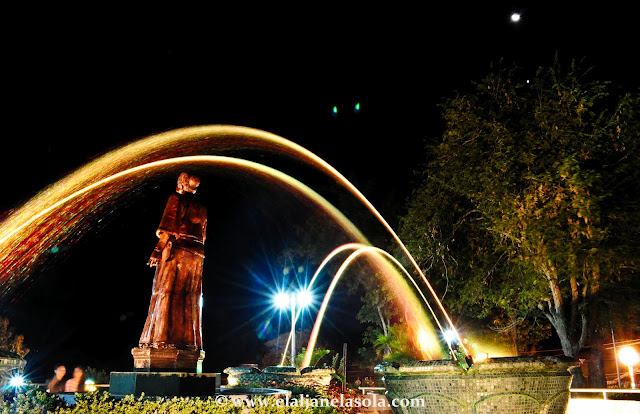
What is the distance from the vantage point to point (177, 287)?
30.8 feet

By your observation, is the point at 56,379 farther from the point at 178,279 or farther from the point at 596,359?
the point at 596,359

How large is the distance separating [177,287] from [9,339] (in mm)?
28953

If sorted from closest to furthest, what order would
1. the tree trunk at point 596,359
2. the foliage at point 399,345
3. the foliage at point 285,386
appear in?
1. the foliage at point 285,386
2. the foliage at point 399,345
3. the tree trunk at point 596,359

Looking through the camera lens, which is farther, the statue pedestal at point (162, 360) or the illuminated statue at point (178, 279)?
the illuminated statue at point (178, 279)

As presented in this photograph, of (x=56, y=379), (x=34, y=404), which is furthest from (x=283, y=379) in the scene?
(x=34, y=404)

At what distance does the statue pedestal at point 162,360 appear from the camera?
8.54 m

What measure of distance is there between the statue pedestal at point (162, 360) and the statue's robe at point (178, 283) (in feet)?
0.45

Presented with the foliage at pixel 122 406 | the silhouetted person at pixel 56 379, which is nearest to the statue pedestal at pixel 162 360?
the foliage at pixel 122 406

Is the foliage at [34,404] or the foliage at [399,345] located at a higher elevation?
the foliage at [399,345]

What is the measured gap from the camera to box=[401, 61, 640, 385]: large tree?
1625 centimetres

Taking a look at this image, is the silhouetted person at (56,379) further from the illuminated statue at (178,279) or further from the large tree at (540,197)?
the large tree at (540,197)

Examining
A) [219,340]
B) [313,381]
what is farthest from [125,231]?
[313,381]

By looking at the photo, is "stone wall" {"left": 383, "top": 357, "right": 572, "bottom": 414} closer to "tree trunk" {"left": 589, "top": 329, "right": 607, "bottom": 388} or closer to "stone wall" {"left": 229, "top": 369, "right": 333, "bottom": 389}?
"stone wall" {"left": 229, "top": 369, "right": 333, "bottom": 389}

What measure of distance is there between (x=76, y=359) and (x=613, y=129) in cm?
3199
